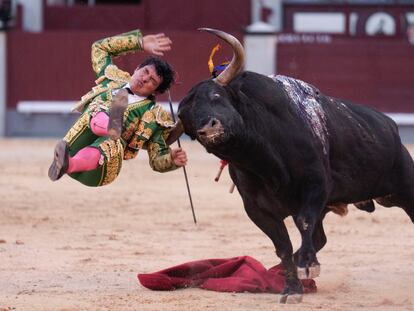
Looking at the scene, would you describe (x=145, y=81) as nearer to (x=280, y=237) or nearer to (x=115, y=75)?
(x=115, y=75)

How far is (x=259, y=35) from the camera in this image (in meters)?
15.1

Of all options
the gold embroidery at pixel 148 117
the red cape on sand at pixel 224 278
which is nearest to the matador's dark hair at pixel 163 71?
the gold embroidery at pixel 148 117

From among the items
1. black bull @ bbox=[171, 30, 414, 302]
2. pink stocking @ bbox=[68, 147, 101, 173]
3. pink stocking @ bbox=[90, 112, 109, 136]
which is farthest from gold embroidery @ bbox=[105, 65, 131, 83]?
black bull @ bbox=[171, 30, 414, 302]

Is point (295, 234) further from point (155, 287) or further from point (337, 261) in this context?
point (155, 287)

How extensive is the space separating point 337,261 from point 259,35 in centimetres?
891

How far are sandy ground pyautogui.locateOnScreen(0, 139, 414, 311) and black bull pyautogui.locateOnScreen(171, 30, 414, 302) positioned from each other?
360 millimetres

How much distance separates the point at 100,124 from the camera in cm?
511

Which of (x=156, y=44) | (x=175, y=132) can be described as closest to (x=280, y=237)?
(x=175, y=132)

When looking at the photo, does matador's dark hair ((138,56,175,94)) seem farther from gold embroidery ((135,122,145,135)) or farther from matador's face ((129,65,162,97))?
gold embroidery ((135,122,145,135))

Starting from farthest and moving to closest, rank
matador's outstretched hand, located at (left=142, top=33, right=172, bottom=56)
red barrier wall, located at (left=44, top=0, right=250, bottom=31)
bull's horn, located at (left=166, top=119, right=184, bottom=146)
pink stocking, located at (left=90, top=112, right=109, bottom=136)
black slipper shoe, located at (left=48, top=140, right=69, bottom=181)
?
red barrier wall, located at (left=44, top=0, right=250, bottom=31) < matador's outstretched hand, located at (left=142, top=33, right=172, bottom=56) < bull's horn, located at (left=166, top=119, right=184, bottom=146) < pink stocking, located at (left=90, top=112, right=109, bottom=136) < black slipper shoe, located at (left=48, top=140, right=69, bottom=181)

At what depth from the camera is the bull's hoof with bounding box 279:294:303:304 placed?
16.5 feet

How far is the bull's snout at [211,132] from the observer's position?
460 centimetres

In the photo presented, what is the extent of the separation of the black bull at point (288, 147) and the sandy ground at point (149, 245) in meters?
0.36

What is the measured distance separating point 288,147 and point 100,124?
30.8 inches
